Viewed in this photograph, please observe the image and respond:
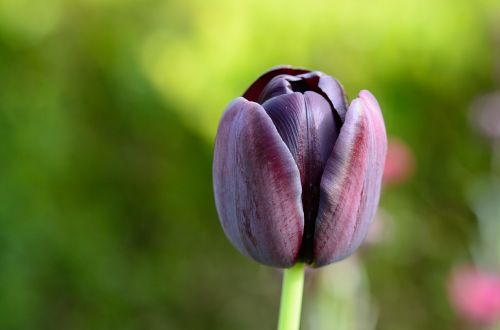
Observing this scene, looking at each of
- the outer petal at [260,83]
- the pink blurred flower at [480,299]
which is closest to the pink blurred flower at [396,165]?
the pink blurred flower at [480,299]

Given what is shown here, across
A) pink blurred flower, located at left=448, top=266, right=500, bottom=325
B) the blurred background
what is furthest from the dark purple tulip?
the blurred background

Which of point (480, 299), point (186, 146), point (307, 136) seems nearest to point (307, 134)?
point (307, 136)

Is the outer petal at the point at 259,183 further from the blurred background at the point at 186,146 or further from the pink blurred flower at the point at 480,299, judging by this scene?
the blurred background at the point at 186,146

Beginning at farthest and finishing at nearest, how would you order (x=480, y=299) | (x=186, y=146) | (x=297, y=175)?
(x=186, y=146)
(x=480, y=299)
(x=297, y=175)

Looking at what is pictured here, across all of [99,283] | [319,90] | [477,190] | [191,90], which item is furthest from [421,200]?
[319,90]

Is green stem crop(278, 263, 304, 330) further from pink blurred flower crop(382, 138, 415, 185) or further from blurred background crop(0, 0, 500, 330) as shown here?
blurred background crop(0, 0, 500, 330)

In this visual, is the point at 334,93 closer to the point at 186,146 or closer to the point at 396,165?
the point at 396,165

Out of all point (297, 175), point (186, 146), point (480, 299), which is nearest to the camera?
point (297, 175)
